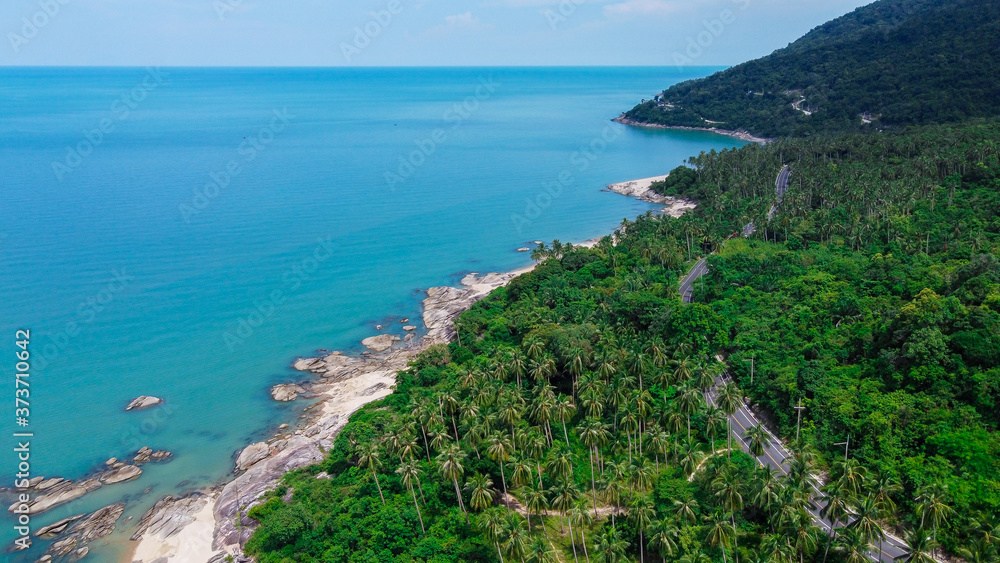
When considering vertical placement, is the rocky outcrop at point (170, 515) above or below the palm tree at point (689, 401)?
below

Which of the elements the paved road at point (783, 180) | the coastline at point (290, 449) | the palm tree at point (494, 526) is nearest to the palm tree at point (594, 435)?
the palm tree at point (494, 526)

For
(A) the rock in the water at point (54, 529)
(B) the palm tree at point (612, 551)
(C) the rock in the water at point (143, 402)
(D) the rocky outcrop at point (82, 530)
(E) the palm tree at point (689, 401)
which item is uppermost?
(E) the palm tree at point (689, 401)

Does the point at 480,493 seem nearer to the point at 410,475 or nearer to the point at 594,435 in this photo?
the point at 410,475

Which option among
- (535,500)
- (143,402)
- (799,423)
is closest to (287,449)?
(143,402)

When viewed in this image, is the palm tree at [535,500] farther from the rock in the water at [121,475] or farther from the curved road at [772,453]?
the rock in the water at [121,475]

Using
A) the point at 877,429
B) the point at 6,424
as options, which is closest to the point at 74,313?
the point at 6,424

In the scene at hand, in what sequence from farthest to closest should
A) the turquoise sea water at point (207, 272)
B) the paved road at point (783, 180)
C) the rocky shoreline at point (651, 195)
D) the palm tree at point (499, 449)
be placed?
the rocky shoreline at point (651, 195) → the paved road at point (783, 180) → the turquoise sea water at point (207, 272) → the palm tree at point (499, 449)

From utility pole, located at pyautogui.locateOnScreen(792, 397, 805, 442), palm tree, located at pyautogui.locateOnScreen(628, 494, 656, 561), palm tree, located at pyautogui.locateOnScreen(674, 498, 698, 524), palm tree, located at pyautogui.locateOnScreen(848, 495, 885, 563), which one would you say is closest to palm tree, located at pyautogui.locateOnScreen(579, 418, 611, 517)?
palm tree, located at pyautogui.locateOnScreen(628, 494, 656, 561)

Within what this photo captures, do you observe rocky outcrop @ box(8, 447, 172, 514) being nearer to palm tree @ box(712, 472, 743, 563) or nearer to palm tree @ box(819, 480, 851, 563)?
palm tree @ box(712, 472, 743, 563)
